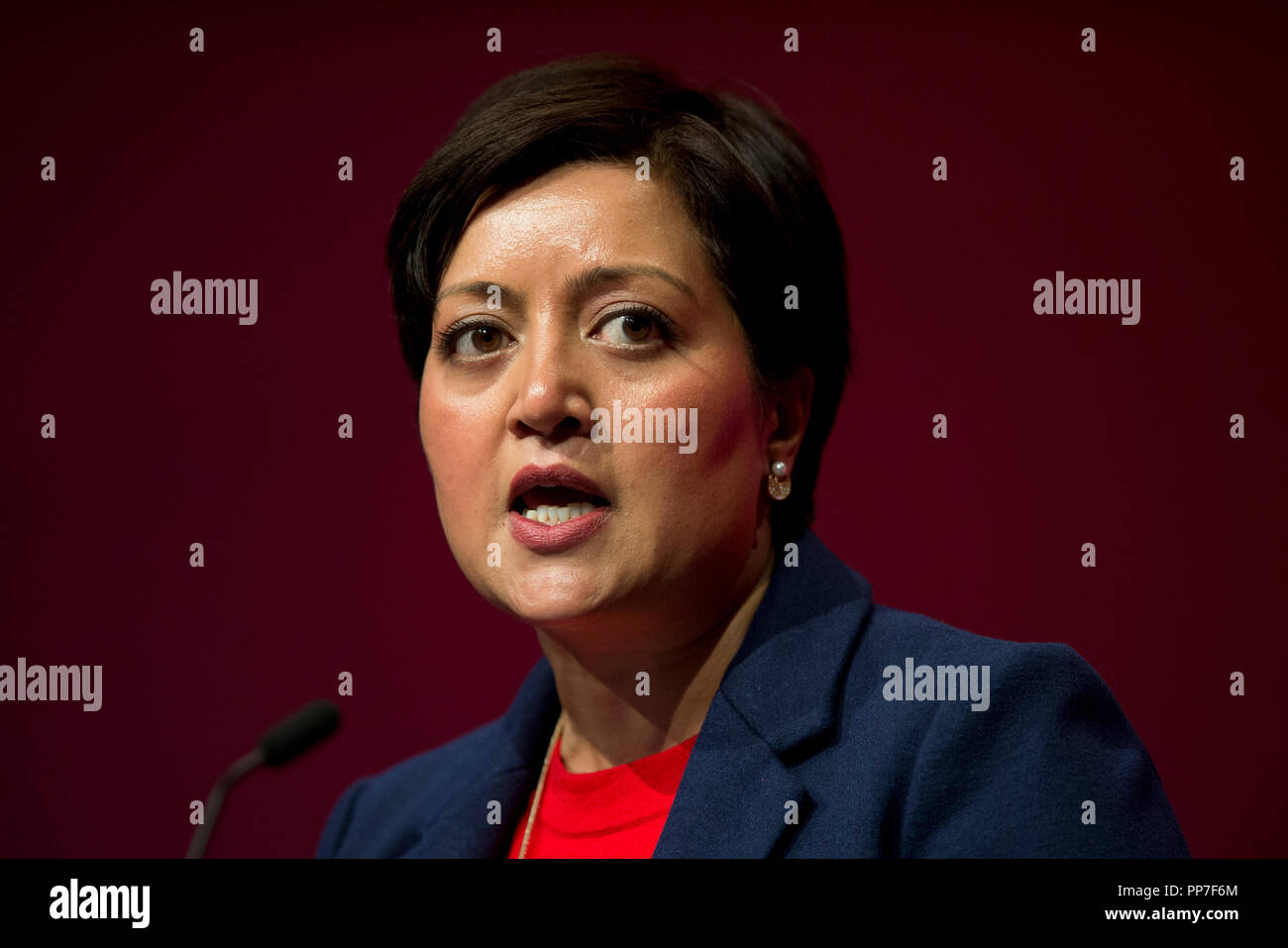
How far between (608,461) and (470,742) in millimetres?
834

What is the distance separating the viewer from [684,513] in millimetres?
1689

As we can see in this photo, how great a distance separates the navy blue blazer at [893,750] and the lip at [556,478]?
327 millimetres

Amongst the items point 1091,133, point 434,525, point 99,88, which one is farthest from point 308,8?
point 1091,133

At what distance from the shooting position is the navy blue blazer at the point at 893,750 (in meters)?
1.44

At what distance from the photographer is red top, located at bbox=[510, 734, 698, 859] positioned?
1.79 meters

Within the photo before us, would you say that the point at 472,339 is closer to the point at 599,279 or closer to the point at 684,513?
the point at 599,279

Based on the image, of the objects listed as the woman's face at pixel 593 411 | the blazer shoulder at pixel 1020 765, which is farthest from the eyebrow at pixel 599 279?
the blazer shoulder at pixel 1020 765

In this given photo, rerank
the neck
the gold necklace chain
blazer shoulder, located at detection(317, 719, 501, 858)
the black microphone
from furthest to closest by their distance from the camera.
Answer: blazer shoulder, located at detection(317, 719, 501, 858)
the gold necklace chain
the neck
the black microphone

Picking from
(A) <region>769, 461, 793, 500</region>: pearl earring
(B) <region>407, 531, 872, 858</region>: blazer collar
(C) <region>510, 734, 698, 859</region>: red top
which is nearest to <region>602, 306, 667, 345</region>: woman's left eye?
(A) <region>769, 461, 793, 500</region>: pearl earring

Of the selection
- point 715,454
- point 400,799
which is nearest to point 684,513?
point 715,454

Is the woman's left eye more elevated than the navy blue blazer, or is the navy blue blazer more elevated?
the woman's left eye

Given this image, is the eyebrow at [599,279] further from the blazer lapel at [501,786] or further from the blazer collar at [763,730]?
the blazer lapel at [501,786]

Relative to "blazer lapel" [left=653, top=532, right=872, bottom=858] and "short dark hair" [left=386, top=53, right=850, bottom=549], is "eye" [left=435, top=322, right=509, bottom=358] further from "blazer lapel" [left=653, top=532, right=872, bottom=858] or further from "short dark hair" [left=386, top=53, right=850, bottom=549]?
"blazer lapel" [left=653, top=532, right=872, bottom=858]

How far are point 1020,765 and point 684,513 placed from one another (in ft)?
1.69
